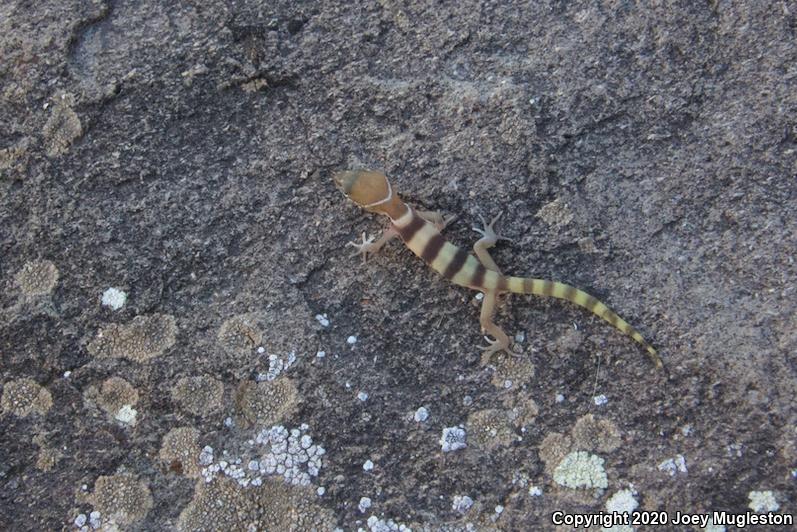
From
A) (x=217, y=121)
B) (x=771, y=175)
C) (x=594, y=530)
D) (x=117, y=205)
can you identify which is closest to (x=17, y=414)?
(x=117, y=205)

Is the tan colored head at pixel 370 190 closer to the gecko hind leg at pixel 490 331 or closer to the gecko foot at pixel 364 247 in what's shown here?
the gecko foot at pixel 364 247

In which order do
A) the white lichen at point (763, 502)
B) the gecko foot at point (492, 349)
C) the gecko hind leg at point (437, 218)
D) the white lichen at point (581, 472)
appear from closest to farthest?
the white lichen at point (763, 502) → the white lichen at point (581, 472) → the gecko foot at point (492, 349) → the gecko hind leg at point (437, 218)

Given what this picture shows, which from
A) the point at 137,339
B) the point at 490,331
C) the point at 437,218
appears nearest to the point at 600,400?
the point at 490,331

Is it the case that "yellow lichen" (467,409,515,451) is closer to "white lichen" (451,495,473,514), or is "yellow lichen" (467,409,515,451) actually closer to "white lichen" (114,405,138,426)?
"white lichen" (451,495,473,514)

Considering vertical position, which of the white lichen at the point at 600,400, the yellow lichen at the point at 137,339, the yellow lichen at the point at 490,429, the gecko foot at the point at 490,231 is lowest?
the white lichen at the point at 600,400

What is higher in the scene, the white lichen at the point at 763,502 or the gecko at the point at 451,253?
the gecko at the point at 451,253

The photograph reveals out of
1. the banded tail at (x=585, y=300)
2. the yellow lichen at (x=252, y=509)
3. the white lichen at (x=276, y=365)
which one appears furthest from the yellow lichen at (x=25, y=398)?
the banded tail at (x=585, y=300)

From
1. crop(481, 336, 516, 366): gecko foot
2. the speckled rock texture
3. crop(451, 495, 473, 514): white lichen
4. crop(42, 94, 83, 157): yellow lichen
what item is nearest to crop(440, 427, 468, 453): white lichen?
the speckled rock texture
